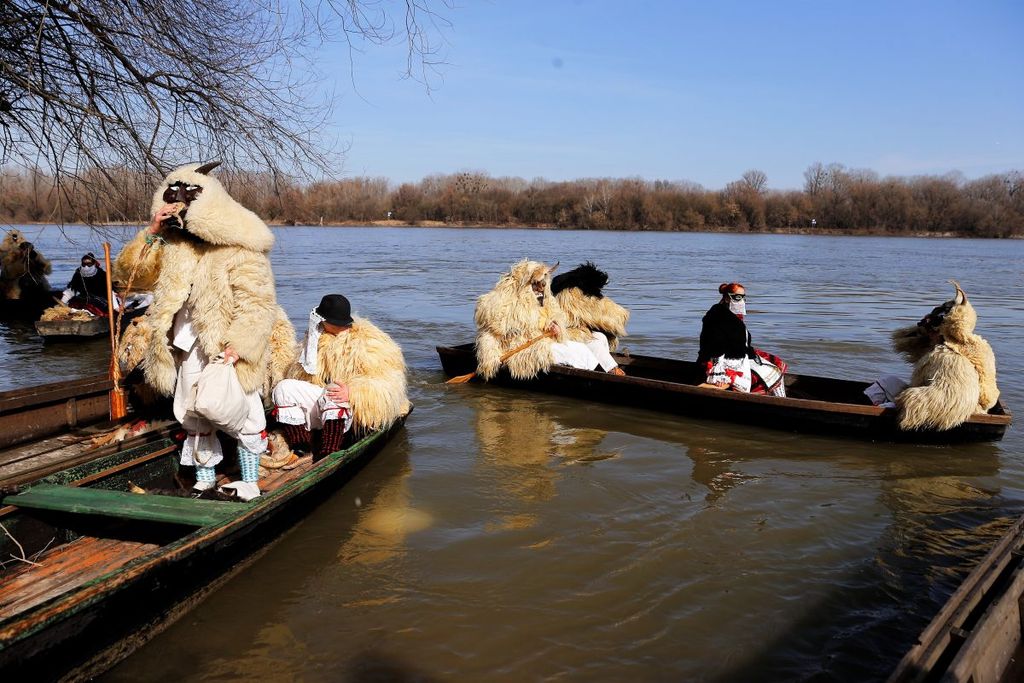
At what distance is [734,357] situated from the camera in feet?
26.4

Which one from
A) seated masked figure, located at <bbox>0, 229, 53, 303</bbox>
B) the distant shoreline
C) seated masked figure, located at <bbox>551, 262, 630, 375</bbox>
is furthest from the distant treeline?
seated masked figure, located at <bbox>551, 262, 630, 375</bbox>

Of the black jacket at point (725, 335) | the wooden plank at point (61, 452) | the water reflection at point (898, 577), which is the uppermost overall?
the black jacket at point (725, 335)

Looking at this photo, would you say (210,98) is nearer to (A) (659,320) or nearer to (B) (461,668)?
(B) (461,668)

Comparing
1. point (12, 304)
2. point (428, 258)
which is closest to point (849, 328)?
point (12, 304)

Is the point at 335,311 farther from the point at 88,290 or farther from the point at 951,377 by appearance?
the point at 88,290

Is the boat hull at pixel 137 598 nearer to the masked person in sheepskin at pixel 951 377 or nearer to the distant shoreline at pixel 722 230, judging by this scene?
the masked person in sheepskin at pixel 951 377

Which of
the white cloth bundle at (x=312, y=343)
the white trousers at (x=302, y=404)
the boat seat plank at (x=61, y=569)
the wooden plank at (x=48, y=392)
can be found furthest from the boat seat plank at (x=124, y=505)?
the wooden plank at (x=48, y=392)

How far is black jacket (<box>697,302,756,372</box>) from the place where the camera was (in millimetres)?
7875

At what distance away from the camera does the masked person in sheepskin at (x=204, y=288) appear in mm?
4266

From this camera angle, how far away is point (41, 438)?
247 inches

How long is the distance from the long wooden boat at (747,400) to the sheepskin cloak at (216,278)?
16.7 ft

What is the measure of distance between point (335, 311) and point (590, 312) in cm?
479

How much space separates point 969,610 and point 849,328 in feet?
43.3

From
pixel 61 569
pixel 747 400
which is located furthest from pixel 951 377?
pixel 61 569
